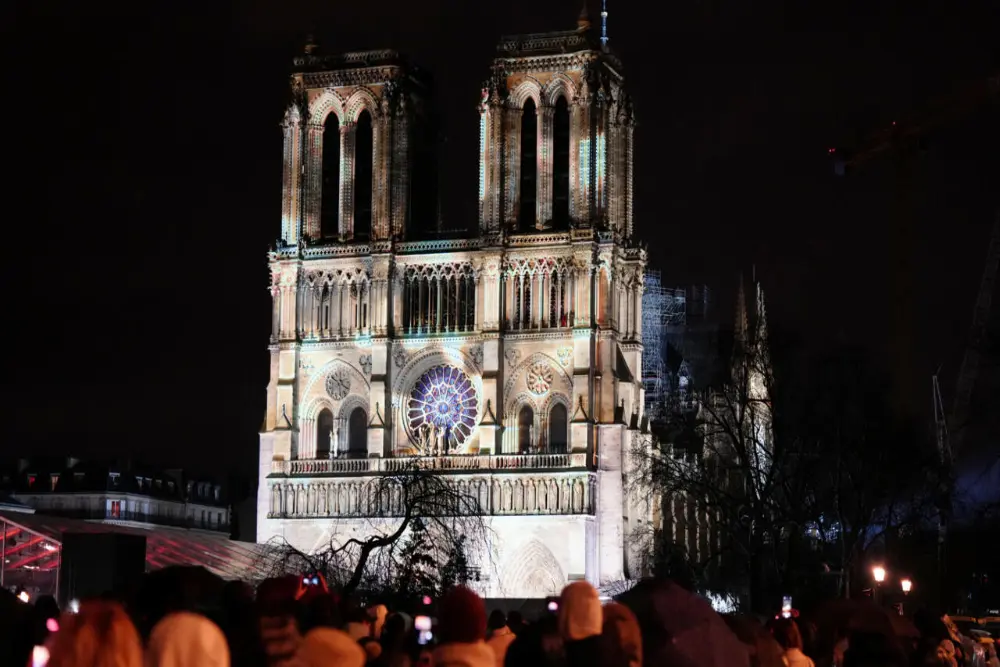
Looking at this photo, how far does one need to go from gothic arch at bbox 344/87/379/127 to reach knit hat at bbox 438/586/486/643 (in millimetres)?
64527

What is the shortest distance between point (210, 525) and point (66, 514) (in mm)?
11487

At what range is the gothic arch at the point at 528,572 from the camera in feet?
232

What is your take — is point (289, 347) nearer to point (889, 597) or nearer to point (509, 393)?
point (509, 393)

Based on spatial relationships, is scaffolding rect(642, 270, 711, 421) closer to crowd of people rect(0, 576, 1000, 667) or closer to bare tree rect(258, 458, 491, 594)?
bare tree rect(258, 458, 491, 594)

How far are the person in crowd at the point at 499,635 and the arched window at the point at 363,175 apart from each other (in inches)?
2235

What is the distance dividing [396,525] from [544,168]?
1475 centimetres

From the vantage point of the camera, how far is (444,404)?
74.6m

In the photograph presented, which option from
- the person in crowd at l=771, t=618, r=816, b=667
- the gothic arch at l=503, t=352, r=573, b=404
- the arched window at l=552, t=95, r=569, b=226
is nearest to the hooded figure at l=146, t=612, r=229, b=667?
the person in crowd at l=771, t=618, r=816, b=667

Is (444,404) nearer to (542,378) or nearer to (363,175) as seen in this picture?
(542,378)

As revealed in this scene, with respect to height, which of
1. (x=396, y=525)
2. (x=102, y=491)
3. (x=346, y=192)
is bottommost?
(x=396, y=525)

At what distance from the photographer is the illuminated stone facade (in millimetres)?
71062

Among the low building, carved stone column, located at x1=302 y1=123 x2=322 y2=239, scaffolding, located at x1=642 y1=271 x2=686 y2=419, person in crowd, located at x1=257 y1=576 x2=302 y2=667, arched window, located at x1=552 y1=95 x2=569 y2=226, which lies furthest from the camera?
the low building

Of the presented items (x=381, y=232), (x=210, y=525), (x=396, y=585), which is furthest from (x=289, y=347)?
(x=210, y=525)

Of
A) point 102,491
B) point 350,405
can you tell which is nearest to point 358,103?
point 350,405
